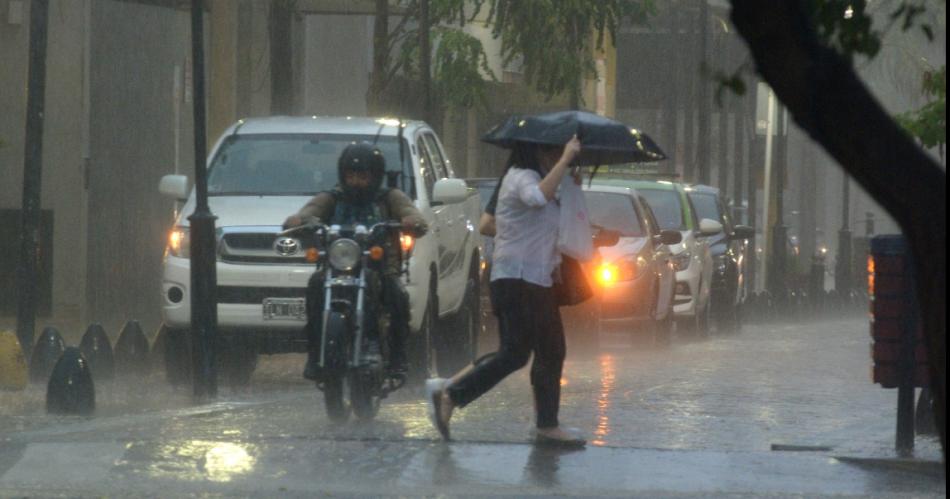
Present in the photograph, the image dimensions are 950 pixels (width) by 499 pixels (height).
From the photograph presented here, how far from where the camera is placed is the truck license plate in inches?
512

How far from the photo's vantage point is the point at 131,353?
14141 mm

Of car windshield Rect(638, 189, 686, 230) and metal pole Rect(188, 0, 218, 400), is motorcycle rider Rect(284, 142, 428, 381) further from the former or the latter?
car windshield Rect(638, 189, 686, 230)

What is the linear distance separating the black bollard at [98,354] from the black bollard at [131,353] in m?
0.38

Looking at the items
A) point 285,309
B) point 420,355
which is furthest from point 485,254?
point 285,309

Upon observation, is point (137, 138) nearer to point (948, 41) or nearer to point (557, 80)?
point (557, 80)

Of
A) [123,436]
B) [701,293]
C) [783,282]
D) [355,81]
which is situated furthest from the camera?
Answer: [783,282]

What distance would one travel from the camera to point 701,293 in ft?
76.8

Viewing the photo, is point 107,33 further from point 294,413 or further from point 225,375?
point 294,413

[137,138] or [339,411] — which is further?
[137,138]

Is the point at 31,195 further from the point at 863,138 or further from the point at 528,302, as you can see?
the point at 863,138

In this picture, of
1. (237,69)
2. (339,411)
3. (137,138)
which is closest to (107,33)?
(137,138)

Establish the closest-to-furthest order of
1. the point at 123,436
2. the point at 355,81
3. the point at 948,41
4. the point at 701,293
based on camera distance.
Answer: the point at 948,41 → the point at 123,436 → the point at 701,293 → the point at 355,81

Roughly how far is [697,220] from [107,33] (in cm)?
743

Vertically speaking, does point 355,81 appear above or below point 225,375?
above
